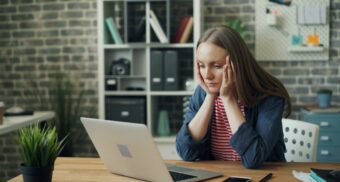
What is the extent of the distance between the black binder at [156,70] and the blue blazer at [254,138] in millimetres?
1884

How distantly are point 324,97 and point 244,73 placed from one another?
7.64ft

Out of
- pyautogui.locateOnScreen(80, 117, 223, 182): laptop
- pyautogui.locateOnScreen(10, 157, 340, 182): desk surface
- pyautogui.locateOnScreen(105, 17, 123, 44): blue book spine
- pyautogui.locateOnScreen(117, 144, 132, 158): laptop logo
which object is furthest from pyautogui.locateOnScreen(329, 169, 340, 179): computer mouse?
pyautogui.locateOnScreen(105, 17, 123, 44): blue book spine

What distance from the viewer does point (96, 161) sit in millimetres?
2137

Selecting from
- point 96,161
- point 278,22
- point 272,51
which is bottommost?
point 96,161

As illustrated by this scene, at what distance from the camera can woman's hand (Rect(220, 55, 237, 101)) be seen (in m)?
2.00

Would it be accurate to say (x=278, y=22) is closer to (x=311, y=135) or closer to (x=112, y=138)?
(x=311, y=135)

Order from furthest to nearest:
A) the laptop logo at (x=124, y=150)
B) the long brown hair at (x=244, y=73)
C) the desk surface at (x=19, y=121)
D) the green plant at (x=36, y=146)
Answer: the desk surface at (x=19, y=121) → the long brown hair at (x=244, y=73) → the laptop logo at (x=124, y=150) → the green plant at (x=36, y=146)

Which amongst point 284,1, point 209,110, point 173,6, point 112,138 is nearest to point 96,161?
point 112,138

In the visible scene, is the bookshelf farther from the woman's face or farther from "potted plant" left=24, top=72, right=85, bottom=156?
the woman's face

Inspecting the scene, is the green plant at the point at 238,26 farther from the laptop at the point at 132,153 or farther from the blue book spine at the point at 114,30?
the laptop at the point at 132,153

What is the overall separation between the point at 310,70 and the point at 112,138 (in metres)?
3.11

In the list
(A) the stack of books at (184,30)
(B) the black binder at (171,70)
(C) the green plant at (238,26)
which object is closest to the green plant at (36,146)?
(B) the black binder at (171,70)

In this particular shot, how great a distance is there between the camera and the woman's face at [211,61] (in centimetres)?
202

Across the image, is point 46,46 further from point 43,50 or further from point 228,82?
point 228,82
